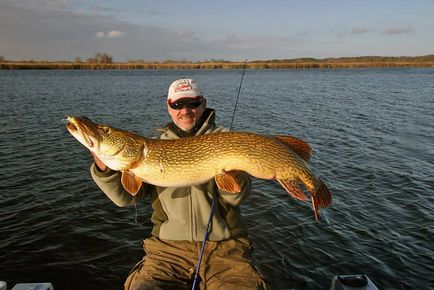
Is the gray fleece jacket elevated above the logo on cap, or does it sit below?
below

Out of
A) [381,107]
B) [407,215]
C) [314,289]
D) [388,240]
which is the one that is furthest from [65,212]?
[381,107]

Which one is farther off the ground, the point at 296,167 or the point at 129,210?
the point at 296,167

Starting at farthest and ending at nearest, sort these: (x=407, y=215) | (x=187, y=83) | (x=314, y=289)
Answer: (x=407, y=215) < (x=314, y=289) < (x=187, y=83)

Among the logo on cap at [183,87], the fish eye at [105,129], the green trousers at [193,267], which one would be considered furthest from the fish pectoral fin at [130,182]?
the logo on cap at [183,87]

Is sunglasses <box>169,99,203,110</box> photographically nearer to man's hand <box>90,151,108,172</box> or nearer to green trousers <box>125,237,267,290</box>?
man's hand <box>90,151,108,172</box>

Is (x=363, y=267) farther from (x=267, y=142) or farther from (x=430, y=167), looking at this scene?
(x=430, y=167)

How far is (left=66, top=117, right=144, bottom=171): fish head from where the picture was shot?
297 cm

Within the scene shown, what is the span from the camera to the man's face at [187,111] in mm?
3490

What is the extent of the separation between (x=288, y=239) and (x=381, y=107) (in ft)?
51.7

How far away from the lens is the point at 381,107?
19.2m

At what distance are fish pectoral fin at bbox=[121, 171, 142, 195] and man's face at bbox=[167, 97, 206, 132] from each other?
2.51 ft

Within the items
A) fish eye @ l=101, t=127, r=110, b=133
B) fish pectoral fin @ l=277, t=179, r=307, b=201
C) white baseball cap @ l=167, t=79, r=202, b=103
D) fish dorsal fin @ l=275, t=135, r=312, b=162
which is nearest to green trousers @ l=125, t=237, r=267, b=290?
fish pectoral fin @ l=277, t=179, r=307, b=201

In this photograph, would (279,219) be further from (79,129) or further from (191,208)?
(79,129)

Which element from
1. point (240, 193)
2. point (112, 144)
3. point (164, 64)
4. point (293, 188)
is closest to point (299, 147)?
point (293, 188)
